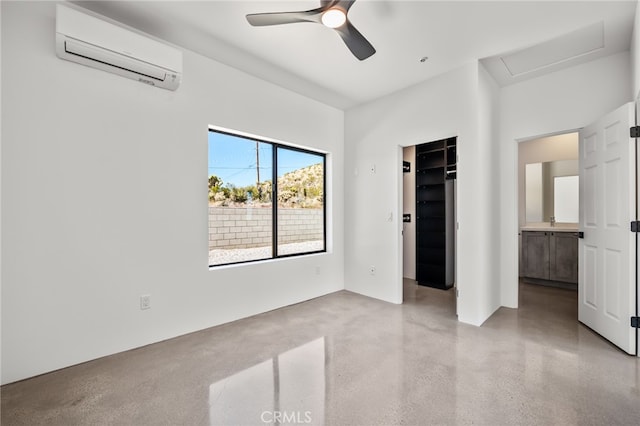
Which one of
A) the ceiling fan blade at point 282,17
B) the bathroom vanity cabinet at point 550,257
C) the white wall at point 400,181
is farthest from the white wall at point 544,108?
the ceiling fan blade at point 282,17

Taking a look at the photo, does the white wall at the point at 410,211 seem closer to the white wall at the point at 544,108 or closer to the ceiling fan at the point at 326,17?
the white wall at the point at 544,108

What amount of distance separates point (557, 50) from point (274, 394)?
390 cm

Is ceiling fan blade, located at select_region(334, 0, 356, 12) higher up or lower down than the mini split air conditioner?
higher up

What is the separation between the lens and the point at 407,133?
3.71 m

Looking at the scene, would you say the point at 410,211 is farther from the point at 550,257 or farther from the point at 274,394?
the point at 274,394

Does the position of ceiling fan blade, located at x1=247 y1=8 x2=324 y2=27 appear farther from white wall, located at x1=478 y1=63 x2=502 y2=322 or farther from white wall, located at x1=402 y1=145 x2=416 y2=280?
white wall, located at x1=402 y1=145 x2=416 y2=280

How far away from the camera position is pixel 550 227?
15.4ft

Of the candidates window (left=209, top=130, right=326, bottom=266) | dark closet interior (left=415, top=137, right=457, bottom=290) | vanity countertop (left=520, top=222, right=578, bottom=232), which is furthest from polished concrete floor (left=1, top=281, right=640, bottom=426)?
vanity countertop (left=520, top=222, right=578, bottom=232)

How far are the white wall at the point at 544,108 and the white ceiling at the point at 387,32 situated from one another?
0.16 meters

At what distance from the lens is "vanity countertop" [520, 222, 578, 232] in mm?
4434

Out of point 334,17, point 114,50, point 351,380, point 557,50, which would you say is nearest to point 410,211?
point 557,50

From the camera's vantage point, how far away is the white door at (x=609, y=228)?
243cm

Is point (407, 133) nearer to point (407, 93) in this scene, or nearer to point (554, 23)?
point (407, 93)

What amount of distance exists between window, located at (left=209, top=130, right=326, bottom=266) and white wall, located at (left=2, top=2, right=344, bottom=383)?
0.74ft
